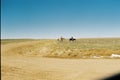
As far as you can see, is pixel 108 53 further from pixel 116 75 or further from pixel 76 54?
pixel 116 75

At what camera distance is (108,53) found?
30219 millimetres

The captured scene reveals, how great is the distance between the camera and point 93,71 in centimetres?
1788

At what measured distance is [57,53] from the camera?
32906mm

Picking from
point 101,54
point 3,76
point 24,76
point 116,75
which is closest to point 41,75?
point 24,76

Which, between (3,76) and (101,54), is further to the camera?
(101,54)

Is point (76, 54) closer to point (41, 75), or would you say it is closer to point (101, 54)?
point (101, 54)

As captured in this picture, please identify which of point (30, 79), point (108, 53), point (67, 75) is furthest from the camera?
point (108, 53)

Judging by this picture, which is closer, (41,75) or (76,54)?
(41,75)

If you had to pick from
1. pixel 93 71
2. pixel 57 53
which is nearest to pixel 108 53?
pixel 57 53

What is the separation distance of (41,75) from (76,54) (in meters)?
14.8

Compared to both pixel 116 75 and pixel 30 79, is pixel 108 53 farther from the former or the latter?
pixel 30 79

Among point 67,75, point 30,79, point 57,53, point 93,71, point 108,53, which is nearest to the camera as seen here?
point 30,79

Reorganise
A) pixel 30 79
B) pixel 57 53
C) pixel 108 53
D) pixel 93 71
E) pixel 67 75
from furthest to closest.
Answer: pixel 57 53 < pixel 108 53 < pixel 93 71 < pixel 67 75 < pixel 30 79

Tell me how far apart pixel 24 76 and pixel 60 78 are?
241cm
